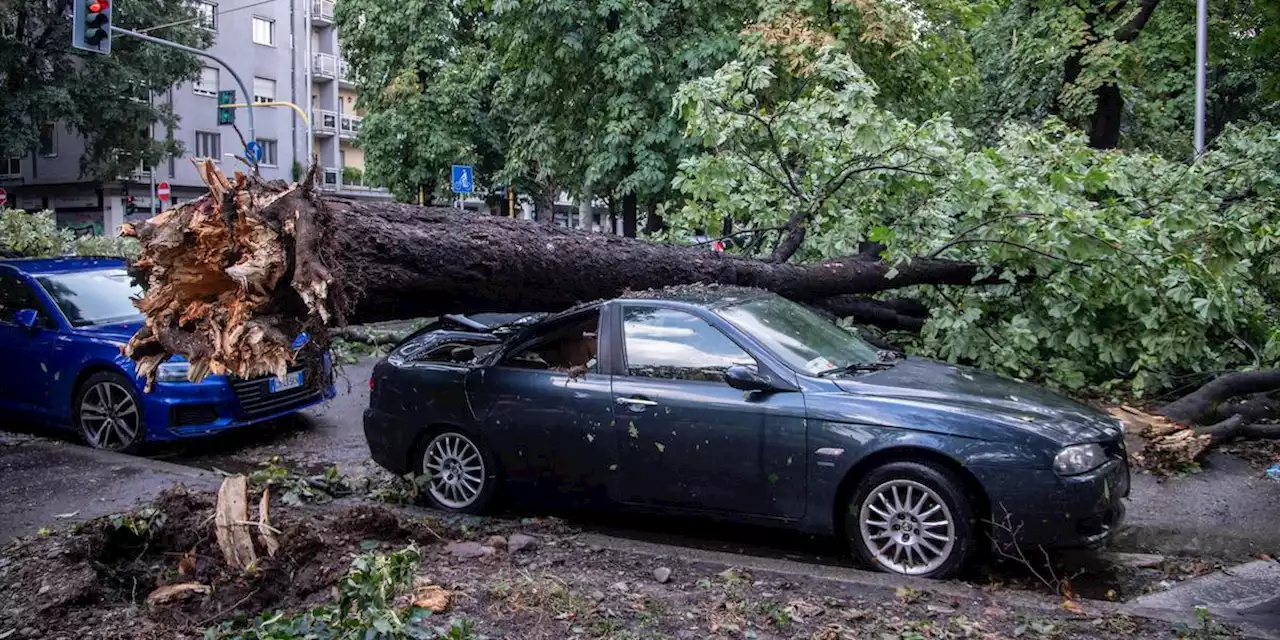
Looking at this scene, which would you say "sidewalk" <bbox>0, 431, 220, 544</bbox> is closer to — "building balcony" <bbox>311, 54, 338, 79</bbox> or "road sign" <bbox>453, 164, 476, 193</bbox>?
"road sign" <bbox>453, 164, 476, 193</bbox>

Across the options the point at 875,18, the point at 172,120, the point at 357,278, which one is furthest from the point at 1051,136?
the point at 172,120

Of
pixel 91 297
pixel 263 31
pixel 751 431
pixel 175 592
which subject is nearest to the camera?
pixel 175 592

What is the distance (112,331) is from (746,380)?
5741mm

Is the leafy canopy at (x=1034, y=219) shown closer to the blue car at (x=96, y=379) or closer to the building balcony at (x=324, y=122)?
the blue car at (x=96, y=379)

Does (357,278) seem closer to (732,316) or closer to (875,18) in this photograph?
(732,316)

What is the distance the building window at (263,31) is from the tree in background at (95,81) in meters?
14.4

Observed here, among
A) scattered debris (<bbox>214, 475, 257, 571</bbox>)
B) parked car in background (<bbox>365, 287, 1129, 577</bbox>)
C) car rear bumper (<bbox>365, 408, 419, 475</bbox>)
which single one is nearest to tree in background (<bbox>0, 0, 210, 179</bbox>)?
car rear bumper (<bbox>365, 408, 419, 475</bbox>)

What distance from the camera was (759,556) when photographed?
18.2 ft

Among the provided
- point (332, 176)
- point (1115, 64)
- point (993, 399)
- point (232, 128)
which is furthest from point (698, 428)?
point (332, 176)

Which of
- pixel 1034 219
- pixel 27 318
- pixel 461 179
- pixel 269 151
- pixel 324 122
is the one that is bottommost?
pixel 27 318

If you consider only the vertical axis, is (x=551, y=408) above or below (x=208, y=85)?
below

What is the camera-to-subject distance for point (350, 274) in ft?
16.1

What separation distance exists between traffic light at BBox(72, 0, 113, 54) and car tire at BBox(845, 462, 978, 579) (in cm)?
1529

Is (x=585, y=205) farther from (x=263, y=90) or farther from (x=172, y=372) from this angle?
(x=263, y=90)
